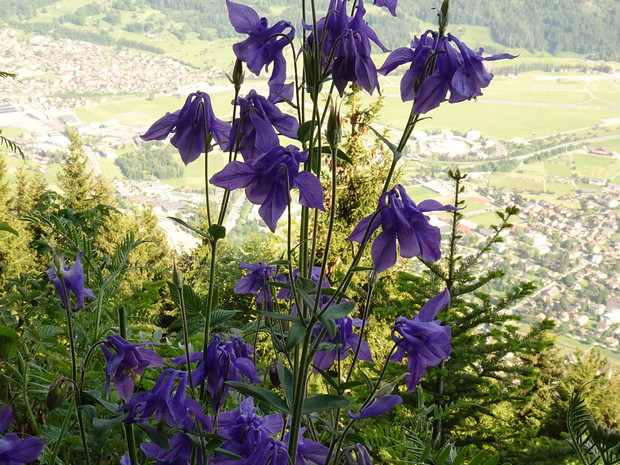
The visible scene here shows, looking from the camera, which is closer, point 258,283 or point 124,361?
point 124,361

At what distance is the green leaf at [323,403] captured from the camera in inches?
22.4

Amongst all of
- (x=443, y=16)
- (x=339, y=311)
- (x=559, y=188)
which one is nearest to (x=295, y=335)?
(x=339, y=311)

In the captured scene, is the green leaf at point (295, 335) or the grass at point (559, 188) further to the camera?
the grass at point (559, 188)

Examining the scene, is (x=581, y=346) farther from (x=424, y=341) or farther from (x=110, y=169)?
(x=110, y=169)

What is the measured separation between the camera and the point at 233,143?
658 mm

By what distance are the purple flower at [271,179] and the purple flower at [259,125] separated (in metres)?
0.05

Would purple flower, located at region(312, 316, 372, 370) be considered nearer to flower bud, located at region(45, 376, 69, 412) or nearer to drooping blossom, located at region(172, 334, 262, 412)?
drooping blossom, located at region(172, 334, 262, 412)

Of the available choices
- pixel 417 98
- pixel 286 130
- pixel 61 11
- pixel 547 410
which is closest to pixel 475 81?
pixel 417 98

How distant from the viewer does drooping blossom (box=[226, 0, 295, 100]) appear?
2.18 ft

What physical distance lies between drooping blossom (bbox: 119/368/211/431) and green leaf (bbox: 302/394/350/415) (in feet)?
0.39

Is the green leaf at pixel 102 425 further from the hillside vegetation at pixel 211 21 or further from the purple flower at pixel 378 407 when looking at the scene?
the hillside vegetation at pixel 211 21

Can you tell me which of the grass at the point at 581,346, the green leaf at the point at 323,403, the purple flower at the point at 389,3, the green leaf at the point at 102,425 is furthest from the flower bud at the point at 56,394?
the grass at the point at 581,346

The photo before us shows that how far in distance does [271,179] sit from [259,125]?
8 cm

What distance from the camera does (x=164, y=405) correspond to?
574mm
